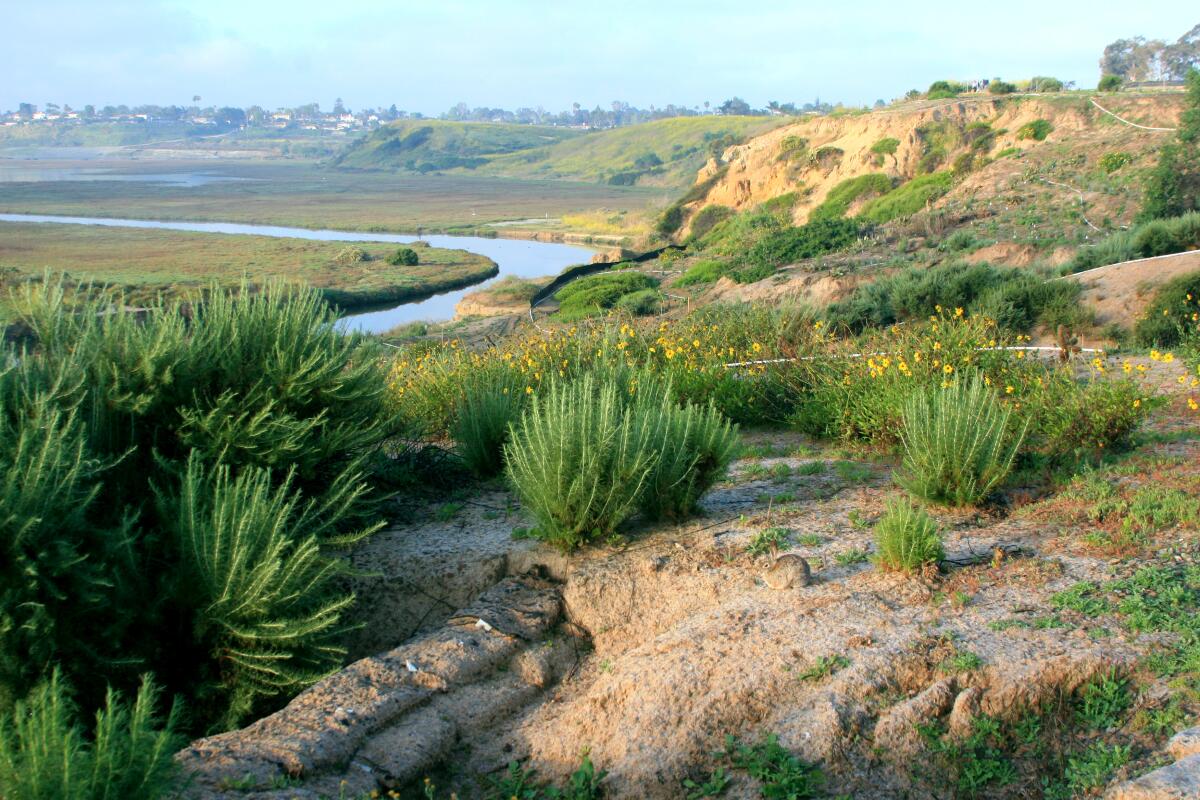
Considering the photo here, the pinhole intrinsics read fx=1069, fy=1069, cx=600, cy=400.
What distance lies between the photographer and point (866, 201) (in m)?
40.2

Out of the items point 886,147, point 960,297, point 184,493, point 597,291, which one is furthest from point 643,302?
point 184,493

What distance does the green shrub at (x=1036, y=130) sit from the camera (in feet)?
122

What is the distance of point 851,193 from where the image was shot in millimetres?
41344

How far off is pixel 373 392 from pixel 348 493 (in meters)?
0.78

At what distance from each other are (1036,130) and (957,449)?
116 ft

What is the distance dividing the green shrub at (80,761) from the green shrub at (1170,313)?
11.3m

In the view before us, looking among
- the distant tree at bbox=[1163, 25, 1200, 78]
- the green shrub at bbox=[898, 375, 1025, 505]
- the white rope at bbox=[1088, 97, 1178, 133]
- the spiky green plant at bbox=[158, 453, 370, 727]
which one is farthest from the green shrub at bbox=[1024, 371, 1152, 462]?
A: the distant tree at bbox=[1163, 25, 1200, 78]

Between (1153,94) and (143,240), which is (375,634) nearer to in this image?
(1153,94)

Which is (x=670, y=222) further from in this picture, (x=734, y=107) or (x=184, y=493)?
(x=734, y=107)

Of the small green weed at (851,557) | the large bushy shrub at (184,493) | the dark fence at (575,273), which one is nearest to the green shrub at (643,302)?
the dark fence at (575,273)

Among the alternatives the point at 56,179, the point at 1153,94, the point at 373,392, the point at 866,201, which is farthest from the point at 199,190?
the point at 373,392

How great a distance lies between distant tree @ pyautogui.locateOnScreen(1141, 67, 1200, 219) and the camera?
24578mm

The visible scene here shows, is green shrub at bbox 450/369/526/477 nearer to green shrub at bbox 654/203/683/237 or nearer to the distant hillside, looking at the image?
green shrub at bbox 654/203/683/237

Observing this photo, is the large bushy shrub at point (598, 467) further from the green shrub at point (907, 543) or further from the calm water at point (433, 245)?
the calm water at point (433, 245)
